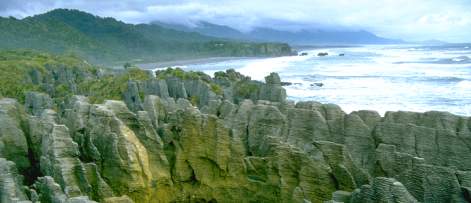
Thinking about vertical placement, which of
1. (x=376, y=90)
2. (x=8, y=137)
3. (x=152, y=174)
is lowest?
(x=376, y=90)

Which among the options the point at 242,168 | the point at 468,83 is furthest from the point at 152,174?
the point at 468,83

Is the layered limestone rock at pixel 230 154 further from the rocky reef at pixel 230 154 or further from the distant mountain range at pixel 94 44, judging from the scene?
the distant mountain range at pixel 94 44

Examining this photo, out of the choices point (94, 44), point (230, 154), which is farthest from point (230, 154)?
point (94, 44)

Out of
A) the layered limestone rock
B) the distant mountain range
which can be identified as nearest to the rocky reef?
the layered limestone rock

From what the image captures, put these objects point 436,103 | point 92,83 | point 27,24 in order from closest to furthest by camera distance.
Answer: point 436,103, point 92,83, point 27,24

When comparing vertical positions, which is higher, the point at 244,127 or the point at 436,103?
the point at 244,127

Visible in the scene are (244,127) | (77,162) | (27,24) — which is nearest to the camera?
(77,162)

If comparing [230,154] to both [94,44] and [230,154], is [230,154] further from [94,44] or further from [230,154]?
[94,44]

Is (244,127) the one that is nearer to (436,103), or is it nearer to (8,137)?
(8,137)

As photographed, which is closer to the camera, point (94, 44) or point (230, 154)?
Result: point (230, 154)
